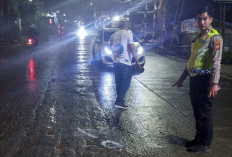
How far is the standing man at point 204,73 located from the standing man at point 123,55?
239cm

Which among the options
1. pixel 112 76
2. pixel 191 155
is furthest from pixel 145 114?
pixel 112 76

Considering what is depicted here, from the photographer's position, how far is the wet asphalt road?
14.6 feet

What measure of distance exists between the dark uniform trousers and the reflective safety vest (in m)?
0.09

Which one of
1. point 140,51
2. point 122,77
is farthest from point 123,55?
point 140,51

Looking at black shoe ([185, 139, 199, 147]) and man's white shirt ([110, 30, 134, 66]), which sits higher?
man's white shirt ([110, 30, 134, 66])

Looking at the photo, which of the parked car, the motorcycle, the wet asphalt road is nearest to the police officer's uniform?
the wet asphalt road

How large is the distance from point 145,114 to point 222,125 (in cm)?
153

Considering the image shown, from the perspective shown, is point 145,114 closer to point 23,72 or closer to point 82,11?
point 23,72

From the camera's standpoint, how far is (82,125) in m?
5.50

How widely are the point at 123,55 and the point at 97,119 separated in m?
1.58

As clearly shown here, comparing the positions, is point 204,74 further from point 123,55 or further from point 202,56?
point 123,55

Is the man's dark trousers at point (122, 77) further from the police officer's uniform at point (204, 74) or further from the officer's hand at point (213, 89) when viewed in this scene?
the officer's hand at point (213, 89)

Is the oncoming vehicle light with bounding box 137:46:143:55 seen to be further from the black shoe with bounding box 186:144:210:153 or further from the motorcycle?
the motorcycle

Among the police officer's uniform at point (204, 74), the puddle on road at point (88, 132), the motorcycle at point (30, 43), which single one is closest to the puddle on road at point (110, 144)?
the puddle on road at point (88, 132)
